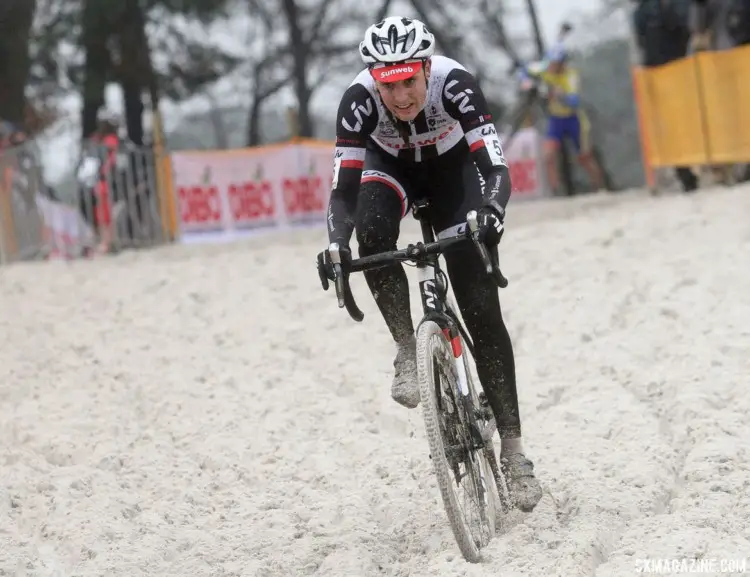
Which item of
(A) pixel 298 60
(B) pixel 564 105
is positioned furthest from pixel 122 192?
(A) pixel 298 60

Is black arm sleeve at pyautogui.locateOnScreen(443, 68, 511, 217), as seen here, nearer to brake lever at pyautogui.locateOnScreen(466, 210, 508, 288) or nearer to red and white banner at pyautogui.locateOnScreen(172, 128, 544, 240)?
brake lever at pyautogui.locateOnScreen(466, 210, 508, 288)

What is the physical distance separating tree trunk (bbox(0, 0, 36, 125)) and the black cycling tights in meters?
15.4

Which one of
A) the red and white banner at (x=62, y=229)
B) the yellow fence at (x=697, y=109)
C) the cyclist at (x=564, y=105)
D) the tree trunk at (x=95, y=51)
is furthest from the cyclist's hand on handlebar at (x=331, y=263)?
the tree trunk at (x=95, y=51)

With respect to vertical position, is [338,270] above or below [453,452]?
above

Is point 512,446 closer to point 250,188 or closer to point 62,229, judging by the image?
point 62,229

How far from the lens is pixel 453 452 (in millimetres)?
4590

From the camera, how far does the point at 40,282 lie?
36.8 ft

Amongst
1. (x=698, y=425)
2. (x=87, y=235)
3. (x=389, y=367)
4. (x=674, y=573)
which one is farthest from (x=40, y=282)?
(x=674, y=573)

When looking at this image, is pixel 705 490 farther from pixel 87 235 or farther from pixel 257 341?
pixel 87 235

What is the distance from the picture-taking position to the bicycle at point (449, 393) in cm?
436

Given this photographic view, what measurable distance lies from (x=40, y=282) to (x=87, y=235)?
11.1 ft

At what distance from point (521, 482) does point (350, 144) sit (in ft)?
5.06

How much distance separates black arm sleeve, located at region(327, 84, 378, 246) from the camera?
4762mm

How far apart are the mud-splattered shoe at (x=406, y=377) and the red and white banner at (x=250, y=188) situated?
37.7 feet
